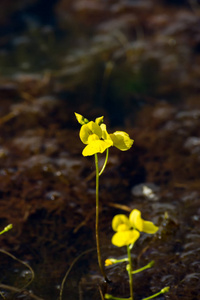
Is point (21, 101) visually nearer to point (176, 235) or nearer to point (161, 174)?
point (161, 174)

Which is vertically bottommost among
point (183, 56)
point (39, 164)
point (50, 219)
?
point (50, 219)

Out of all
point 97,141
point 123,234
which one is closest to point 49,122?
point 97,141

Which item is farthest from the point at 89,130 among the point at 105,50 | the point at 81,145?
the point at 105,50

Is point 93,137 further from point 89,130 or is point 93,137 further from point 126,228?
point 126,228

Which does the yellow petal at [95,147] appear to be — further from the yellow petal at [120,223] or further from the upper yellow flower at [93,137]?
the yellow petal at [120,223]

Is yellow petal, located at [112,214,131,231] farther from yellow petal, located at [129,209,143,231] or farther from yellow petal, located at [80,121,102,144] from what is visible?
yellow petal, located at [80,121,102,144]

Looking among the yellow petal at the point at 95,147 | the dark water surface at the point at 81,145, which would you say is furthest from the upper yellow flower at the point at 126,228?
the dark water surface at the point at 81,145

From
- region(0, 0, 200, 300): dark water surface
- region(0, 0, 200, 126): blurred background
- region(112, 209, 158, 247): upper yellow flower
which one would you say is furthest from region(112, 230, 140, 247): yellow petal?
region(0, 0, 200, 126): blurred background
